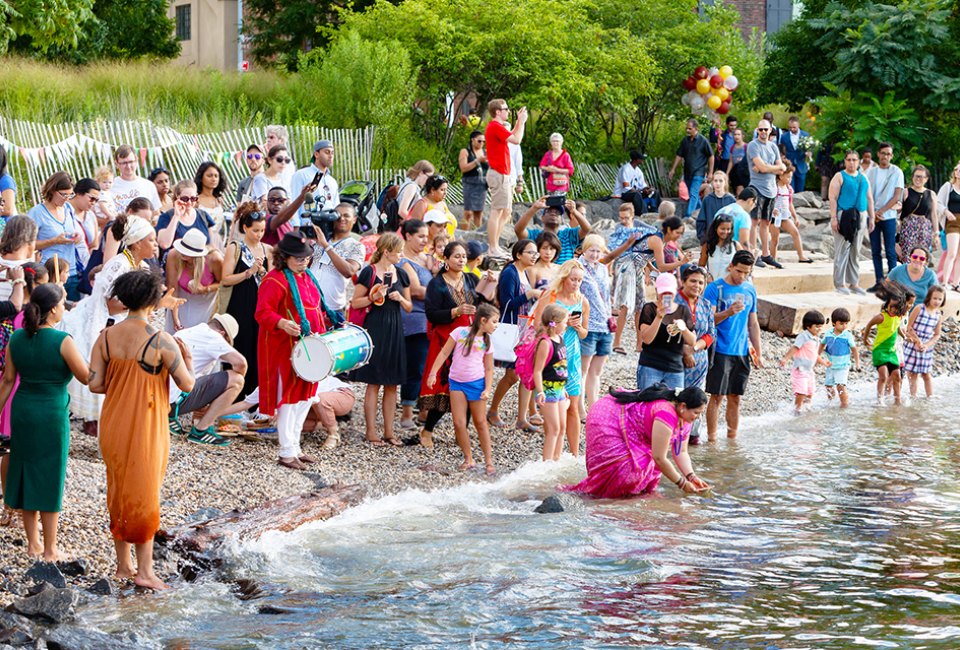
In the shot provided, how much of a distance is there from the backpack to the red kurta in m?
1.64

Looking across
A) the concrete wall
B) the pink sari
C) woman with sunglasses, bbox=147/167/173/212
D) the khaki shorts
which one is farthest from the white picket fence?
the concrete wall

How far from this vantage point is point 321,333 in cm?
959

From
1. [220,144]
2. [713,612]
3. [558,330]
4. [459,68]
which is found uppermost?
[459,68]

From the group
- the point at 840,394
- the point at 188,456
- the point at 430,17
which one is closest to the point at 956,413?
the point at 840,394

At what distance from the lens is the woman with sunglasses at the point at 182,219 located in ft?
34.7

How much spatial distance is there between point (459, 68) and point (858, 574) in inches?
585

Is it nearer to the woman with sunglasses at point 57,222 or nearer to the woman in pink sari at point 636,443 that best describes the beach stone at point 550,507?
the woman in pink sari at point 636,443

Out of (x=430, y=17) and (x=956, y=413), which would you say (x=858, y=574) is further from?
(x=430, y=17)

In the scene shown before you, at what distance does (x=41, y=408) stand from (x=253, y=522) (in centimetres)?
165

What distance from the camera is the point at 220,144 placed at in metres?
19.0

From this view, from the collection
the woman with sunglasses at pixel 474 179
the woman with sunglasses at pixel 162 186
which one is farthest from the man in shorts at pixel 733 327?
the woman with sunglasses at pixel 474 179

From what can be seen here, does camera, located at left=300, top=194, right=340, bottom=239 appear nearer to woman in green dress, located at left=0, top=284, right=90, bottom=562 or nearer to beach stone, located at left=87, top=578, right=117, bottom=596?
woman in green dress, located at left=0, top=284, right=90, bottom=562

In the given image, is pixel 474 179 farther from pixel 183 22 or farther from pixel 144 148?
pixel 183 22

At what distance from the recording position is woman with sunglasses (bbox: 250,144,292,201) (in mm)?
12836
